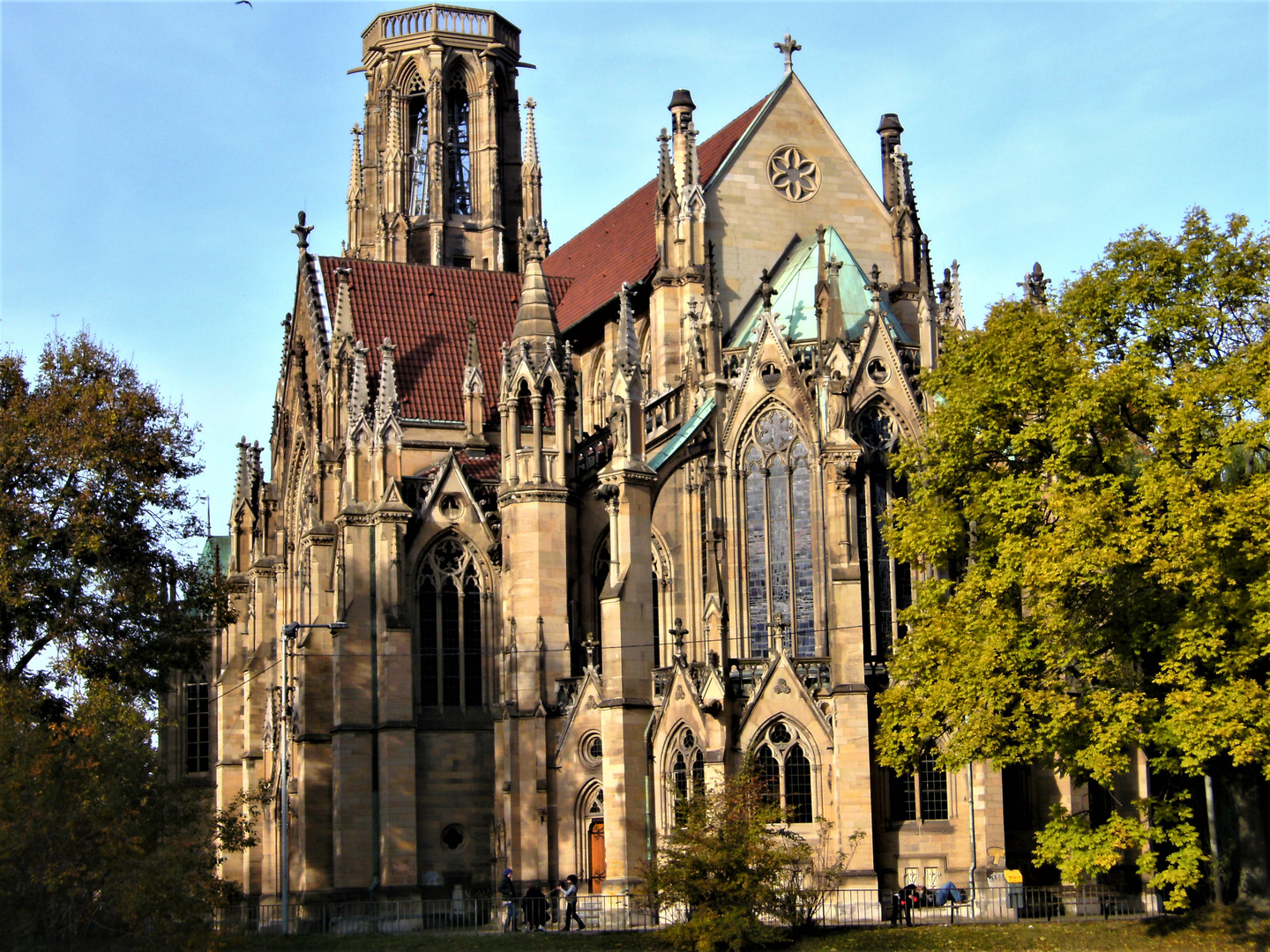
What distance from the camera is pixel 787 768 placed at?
127 feet

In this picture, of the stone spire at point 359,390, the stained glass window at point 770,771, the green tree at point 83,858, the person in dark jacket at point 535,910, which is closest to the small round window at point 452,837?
the person in dark jacket at point 535,910

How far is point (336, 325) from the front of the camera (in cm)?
5150

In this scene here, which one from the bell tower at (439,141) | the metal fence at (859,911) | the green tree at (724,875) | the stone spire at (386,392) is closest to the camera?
the green tree at (724,875)

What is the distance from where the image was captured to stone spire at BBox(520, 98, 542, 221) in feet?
222

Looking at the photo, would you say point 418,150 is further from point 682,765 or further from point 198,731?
point 682,765

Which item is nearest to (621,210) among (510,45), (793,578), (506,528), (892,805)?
(510,45)

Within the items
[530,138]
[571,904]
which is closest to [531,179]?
[530,138]

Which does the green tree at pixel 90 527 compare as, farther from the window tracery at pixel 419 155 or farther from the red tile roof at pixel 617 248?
the window tracery at pixel 419 155

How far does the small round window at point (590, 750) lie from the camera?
42.9m

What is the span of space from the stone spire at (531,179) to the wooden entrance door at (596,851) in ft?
97.8

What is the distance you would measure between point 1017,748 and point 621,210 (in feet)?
119

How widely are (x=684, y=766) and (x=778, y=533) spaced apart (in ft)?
19.5

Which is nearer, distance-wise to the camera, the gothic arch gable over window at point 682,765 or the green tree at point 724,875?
the green tree at point 724,875

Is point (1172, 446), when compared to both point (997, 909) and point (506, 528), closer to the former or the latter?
point (997, 909)
